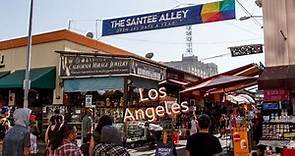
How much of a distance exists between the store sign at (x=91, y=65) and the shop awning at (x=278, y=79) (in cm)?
834

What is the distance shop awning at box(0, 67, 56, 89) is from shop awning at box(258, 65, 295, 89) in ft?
38.0

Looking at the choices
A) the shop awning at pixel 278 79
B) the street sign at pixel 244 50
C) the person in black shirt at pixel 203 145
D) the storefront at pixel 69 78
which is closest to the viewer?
the person in black shirt at pixel 203 145

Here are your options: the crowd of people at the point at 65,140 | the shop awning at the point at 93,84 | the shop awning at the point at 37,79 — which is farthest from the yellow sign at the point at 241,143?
the shop awning at the point at 37,79

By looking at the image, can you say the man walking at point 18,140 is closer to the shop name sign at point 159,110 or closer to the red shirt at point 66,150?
the red shirt at point 66,150

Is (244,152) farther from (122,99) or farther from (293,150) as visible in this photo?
(122,99)

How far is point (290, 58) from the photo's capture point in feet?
36.3

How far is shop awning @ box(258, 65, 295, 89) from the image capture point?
9656 millimetres

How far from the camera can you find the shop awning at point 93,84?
17719 millimetres

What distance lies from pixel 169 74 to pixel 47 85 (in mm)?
6941

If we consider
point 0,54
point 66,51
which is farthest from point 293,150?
point 0,54

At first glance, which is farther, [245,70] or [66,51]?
[66,51]

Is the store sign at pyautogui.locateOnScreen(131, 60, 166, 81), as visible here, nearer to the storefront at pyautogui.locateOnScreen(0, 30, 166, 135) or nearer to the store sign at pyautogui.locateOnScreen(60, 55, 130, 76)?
the storefront at pyautogui.locateOnScreen(0, 30, 166, 135)

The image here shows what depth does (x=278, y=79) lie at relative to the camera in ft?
32.0

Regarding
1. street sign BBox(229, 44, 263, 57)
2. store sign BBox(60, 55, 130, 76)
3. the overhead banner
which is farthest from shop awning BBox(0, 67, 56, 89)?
street sign BBox(229, 44, 263, 57)
